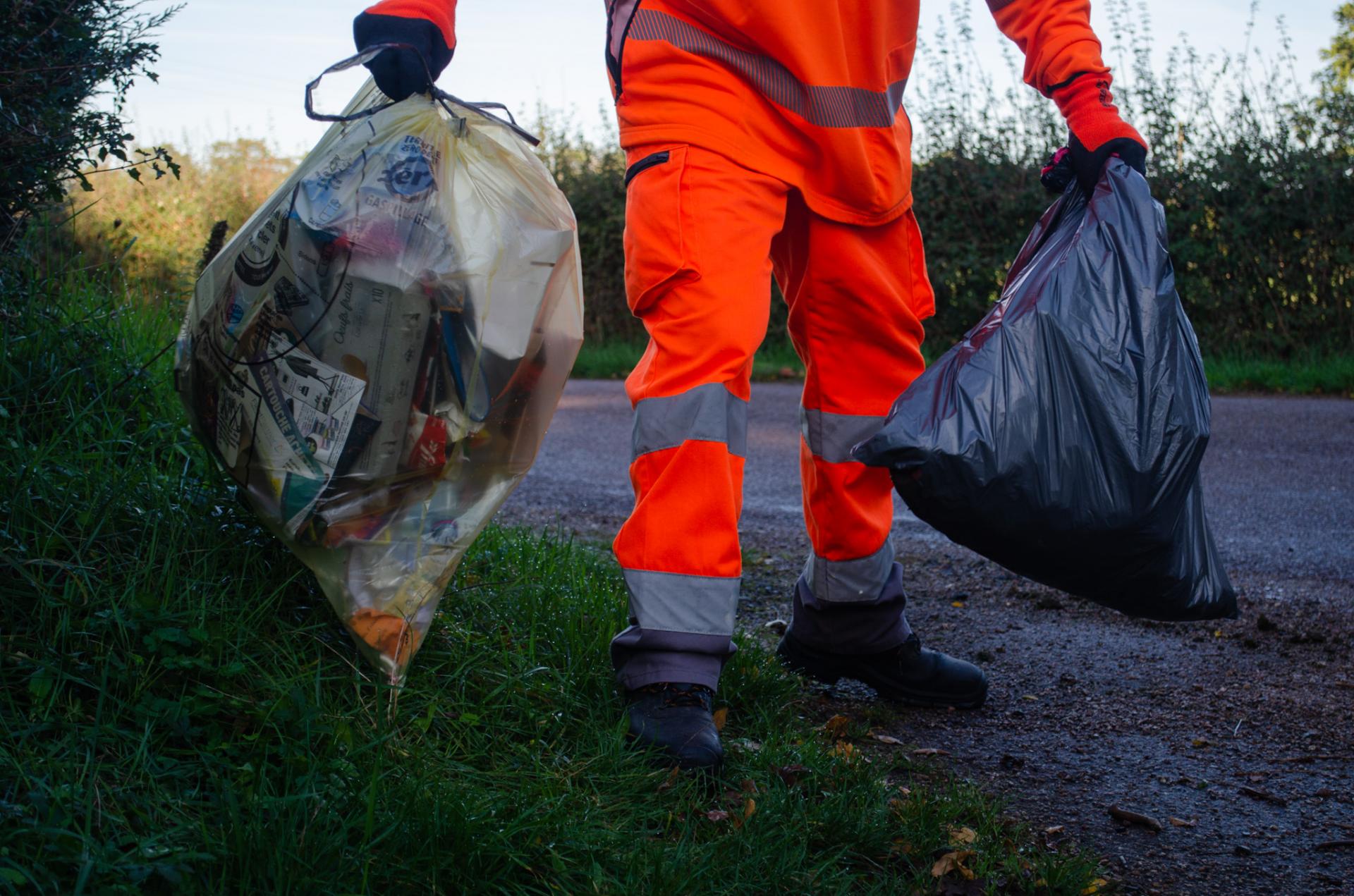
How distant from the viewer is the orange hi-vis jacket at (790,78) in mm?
1986

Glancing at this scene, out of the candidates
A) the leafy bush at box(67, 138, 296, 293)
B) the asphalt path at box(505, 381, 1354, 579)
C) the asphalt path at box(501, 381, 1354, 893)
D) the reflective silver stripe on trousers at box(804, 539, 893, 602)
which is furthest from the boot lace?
→ the leafy bush at box(67, 138, 296, 293)

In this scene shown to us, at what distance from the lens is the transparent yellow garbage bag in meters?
1.80

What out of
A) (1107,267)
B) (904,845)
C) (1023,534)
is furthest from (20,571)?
(1107,267)

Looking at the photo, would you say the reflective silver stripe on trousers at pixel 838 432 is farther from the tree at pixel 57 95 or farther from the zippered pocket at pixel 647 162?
the tree at pixel 57 95

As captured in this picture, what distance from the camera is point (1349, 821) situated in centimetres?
184

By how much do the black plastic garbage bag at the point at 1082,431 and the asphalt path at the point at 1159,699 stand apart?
0.31 meters

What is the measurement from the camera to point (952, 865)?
161 centimetres

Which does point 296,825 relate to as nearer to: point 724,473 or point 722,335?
point 724,473

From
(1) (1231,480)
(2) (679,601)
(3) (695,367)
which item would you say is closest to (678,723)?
(2) (679,601)

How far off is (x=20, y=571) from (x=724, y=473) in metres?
1.12

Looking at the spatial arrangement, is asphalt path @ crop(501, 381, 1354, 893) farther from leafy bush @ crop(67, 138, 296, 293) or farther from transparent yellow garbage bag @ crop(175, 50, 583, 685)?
leafy bush @ crop(67, 138, 296, 293)

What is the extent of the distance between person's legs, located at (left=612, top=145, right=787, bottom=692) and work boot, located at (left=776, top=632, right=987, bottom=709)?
52cm

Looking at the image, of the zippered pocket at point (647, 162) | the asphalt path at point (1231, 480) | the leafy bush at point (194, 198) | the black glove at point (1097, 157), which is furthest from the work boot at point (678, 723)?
the leafy bush at point (194, 198)

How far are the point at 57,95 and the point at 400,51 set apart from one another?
1.05 m
